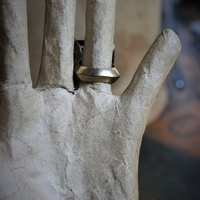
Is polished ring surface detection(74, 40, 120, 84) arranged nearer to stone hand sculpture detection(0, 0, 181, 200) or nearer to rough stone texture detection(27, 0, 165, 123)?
stone hand sculpture detection(0, 0, 181, 200)

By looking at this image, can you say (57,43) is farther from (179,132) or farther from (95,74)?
(179,132)

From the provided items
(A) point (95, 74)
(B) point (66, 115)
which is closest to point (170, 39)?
(A) point (95, 74)

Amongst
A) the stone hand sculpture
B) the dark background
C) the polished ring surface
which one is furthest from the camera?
the dark background

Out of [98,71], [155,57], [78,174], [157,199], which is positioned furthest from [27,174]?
[157,199]

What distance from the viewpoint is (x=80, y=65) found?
0.72 metres

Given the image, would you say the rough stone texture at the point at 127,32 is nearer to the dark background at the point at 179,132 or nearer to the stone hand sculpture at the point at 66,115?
the dark background at the point at 179,132

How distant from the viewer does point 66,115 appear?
65 cm

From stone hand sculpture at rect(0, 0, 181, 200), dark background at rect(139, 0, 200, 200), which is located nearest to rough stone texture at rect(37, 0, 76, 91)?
stone hand sculpture at rect(0, 0, 181, 200)

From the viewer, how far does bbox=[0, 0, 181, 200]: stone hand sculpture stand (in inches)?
22.3

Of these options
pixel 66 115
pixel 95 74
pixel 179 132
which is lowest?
pixel 179 132

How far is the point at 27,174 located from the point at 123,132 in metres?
0.30

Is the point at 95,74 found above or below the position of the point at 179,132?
above

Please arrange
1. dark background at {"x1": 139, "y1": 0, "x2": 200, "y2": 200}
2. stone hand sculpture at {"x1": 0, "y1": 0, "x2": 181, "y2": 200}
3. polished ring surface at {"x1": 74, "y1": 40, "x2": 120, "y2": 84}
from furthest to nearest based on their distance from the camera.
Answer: dark background at {"x1": 139, "y1": 0, "x2": 200, "y2": 200}, polished ring surface at {"x1": 74, "y1": 40, "x2": 120, "y2": 84}, stone hand sculpture at {"x1": 0, "y1": 0, "x2": 181, "y2": 200}

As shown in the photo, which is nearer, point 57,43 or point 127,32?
point 57,43
